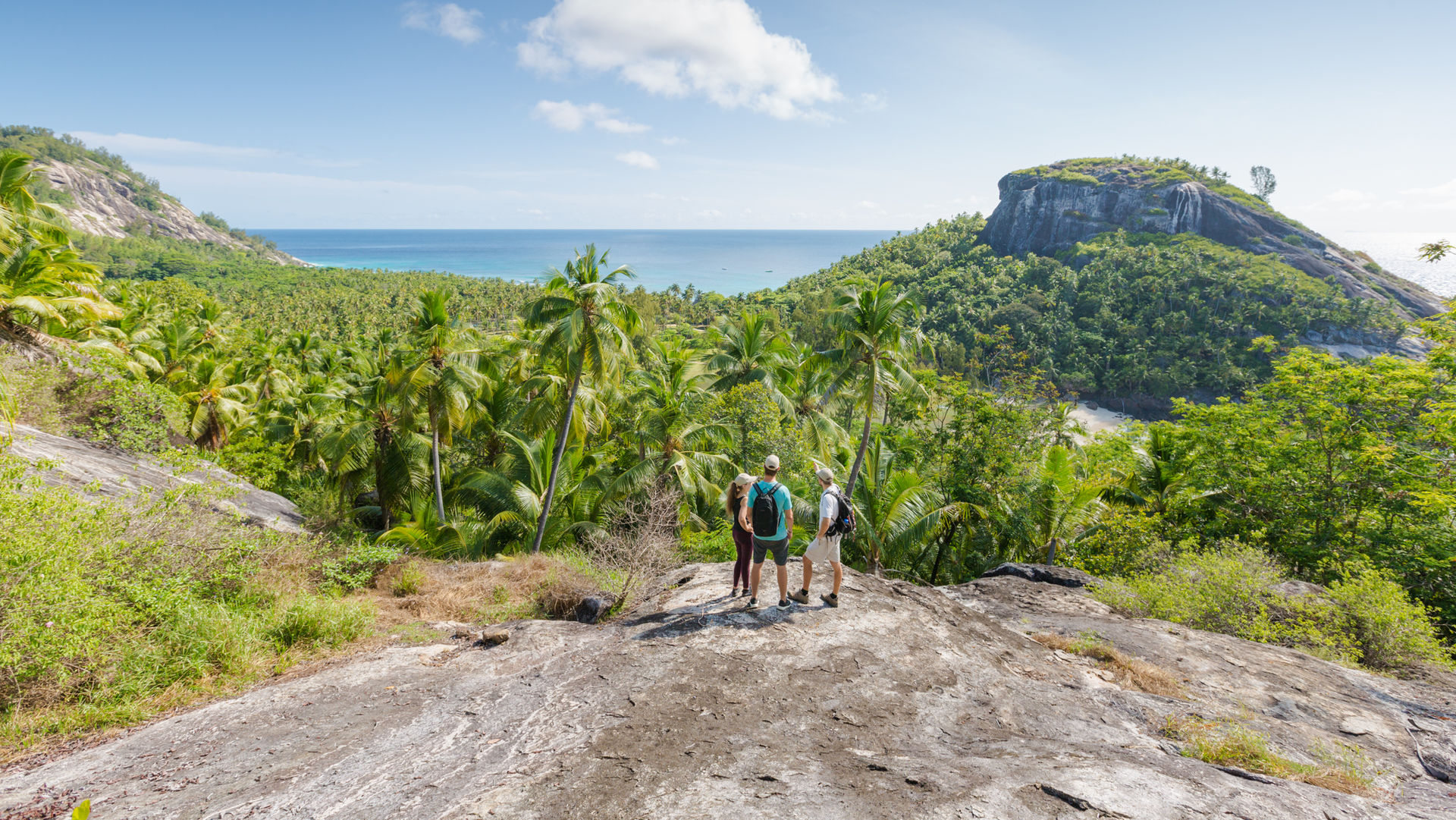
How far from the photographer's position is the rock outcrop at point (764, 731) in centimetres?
402

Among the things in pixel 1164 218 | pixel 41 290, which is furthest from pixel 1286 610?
pixel 1164 218

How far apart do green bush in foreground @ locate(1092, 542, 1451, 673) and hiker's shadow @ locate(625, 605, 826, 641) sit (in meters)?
6.62

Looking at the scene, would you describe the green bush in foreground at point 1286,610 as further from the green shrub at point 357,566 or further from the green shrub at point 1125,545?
the green shrub at point 357,566

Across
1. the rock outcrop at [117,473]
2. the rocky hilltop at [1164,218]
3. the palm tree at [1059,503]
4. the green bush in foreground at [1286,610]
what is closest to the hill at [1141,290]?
the rocky hilltop at [1164,218]

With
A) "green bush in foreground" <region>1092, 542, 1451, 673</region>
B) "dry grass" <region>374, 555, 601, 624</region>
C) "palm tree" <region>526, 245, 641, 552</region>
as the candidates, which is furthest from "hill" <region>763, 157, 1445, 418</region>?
"dry grass" <region>374, 555, 601, 624</region>

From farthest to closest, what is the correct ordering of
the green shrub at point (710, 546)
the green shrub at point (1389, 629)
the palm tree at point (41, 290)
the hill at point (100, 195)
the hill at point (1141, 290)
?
the hill at point (100, 195)
the hill at point (1141, 290)
the green shrub at point (710, 546)
the palm tree at point (41, 290)
the green shrub at point (1389, 629)

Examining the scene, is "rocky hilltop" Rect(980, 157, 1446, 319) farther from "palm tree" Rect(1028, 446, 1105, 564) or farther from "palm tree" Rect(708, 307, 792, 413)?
"palm tree" Rect(708, 307, 792, 413)

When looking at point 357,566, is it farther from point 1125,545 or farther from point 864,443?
point 1125,545

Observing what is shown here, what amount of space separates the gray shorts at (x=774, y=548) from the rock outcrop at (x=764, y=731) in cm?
72

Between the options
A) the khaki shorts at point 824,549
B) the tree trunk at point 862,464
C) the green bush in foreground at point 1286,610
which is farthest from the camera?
the tree trunk at point 862,464

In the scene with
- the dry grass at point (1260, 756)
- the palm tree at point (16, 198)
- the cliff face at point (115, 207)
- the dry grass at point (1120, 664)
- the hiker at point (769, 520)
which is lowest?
the dry grass at point (1120, 664)

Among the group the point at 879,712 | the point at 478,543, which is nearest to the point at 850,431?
the point at 478,543

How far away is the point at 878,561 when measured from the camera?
52.4 ft

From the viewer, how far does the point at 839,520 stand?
23.9 ft
